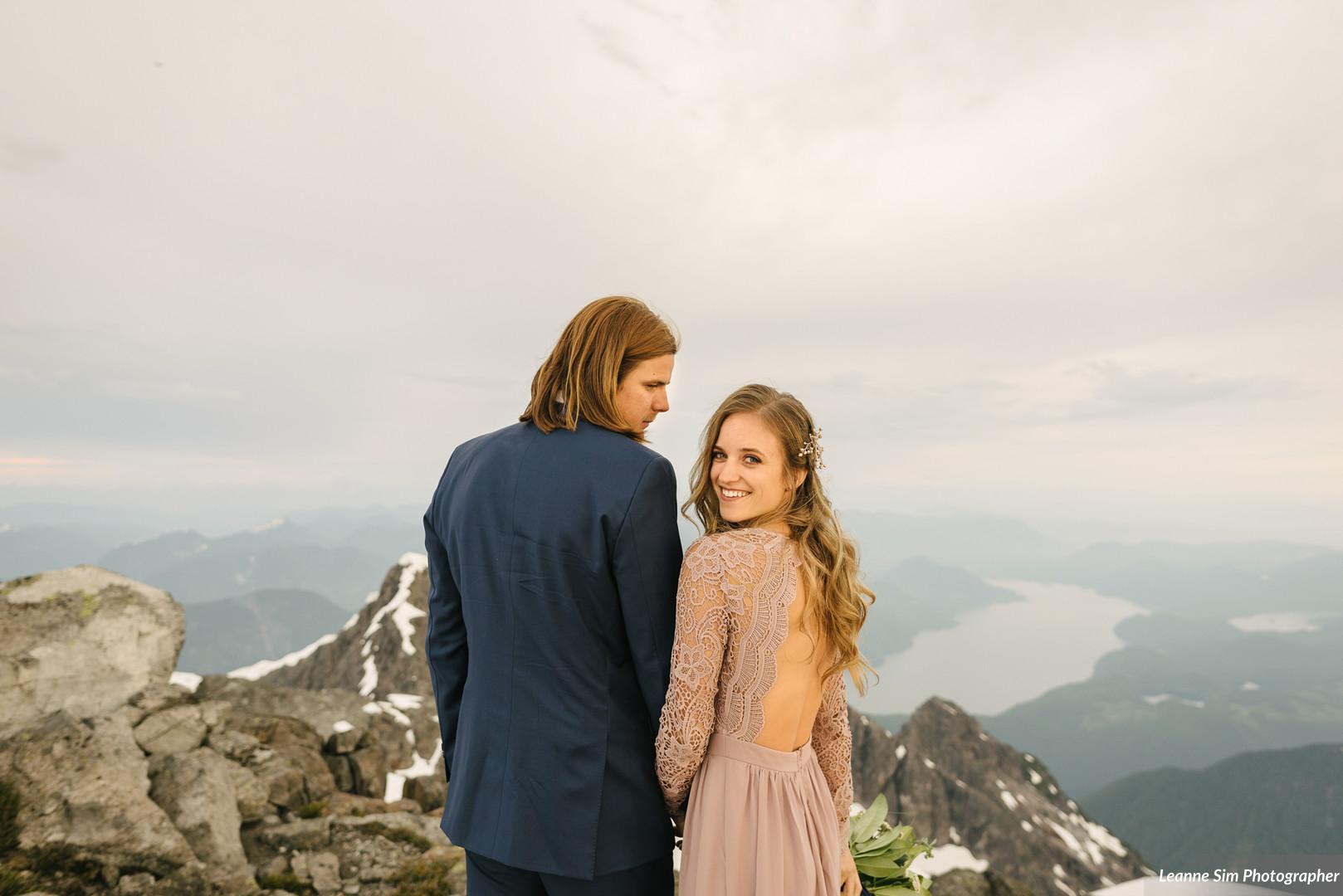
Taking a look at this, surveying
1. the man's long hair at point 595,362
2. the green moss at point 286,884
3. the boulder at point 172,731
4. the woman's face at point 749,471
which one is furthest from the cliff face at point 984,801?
the man's long hair at point 595,362

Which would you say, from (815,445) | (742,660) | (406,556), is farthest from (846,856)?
(406,556)

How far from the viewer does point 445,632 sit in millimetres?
2898

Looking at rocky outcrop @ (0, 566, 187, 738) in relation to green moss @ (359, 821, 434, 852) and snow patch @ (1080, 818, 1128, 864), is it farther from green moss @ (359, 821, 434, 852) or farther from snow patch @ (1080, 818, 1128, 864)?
snow patch @ (1080, 818, 1128, 864)

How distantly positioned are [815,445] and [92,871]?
633cm

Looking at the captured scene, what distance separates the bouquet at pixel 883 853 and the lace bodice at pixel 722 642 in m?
1.69

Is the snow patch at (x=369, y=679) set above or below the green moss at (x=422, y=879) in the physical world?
below

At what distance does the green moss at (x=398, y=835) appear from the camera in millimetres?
6598

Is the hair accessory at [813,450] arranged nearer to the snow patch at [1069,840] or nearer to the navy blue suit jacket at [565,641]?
the navy blue suit jacket at [565,641]

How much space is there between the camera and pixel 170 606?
8.77 meters

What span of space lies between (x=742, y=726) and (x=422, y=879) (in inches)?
200

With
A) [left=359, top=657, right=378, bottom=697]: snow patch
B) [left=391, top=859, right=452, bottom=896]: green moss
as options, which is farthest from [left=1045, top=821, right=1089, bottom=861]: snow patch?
[left=391, top=859, right=452, bottom=896]: green moss

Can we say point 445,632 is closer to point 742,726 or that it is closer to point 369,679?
point 742,726

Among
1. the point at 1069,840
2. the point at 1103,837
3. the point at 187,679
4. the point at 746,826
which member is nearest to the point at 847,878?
the point at 746,826

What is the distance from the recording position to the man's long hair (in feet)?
7.94
